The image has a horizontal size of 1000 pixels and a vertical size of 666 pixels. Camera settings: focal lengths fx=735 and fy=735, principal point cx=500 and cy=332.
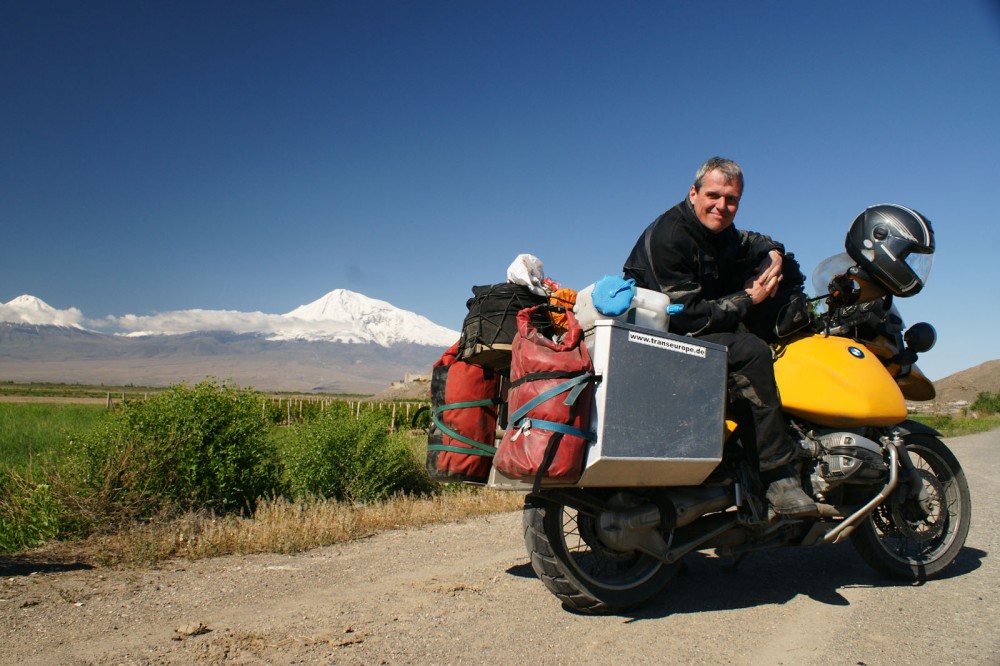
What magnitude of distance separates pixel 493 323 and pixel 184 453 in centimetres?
515

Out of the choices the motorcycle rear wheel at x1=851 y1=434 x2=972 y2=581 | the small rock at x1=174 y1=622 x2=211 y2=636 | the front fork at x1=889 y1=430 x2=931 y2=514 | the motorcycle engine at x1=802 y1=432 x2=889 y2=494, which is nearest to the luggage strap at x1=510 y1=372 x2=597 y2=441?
the motorcycle engine at x1=802 y1=432 x2=889 y2=494

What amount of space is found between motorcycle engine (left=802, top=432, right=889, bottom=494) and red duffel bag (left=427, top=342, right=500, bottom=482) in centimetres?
183

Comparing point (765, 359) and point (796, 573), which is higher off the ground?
point (765, 359)

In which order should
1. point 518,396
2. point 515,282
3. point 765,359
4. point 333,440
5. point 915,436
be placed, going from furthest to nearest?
point 333,440
point 915,436
point 515,282
point 765,359
point 518,396

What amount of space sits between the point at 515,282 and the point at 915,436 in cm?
294

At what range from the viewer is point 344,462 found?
33.3 feet

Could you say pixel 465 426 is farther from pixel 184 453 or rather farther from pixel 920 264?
pixel 184 453

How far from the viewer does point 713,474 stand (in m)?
4.18

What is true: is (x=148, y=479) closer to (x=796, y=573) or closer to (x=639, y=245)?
(x=639, y=245)

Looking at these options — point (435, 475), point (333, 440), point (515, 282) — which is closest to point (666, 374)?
point (515, 282)

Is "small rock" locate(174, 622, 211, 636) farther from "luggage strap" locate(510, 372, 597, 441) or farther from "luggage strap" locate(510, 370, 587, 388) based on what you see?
"luggage strap" locate(510, 370, 587, 388)

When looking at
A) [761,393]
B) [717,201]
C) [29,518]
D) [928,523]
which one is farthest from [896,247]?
[29,518]

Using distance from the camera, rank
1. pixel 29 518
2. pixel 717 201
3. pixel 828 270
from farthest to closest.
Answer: pixel 29 518 → pixel 828 270 → pixel 717 201

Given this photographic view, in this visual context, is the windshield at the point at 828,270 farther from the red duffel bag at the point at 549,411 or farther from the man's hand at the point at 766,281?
the red duffel bag at the point at 549,411
